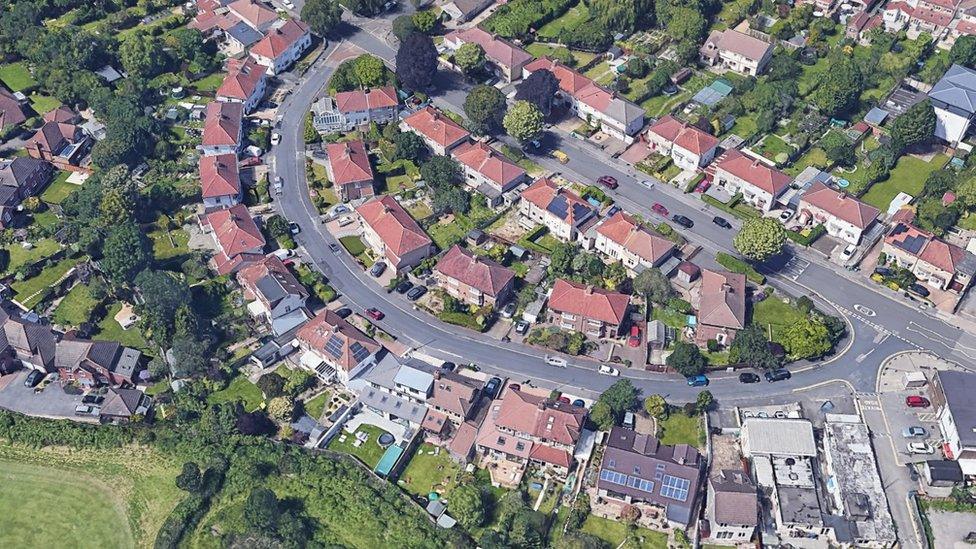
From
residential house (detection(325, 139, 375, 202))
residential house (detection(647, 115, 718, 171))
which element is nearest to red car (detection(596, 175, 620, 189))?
residential house (detection(647, 115, 718, 171))

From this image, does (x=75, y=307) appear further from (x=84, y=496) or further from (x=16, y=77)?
(x=16, y=77)

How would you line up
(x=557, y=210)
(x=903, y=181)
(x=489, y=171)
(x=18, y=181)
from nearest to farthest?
(x=557, y=210) < (x=489, y=171) < (x=18, y=181) < (x=903, y=181)

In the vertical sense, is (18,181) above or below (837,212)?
above

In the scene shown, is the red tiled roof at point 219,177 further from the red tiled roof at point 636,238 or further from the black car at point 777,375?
the black car at point 777,375

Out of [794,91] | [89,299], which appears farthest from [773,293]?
[89,299]

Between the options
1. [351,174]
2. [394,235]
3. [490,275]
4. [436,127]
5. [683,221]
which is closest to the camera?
[490,275]

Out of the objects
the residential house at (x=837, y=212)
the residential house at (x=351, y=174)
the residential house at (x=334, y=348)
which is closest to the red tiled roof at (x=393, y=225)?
the residential house at (x=351, y=174)

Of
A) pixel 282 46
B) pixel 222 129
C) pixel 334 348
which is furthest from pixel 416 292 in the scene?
pixel 282 46
